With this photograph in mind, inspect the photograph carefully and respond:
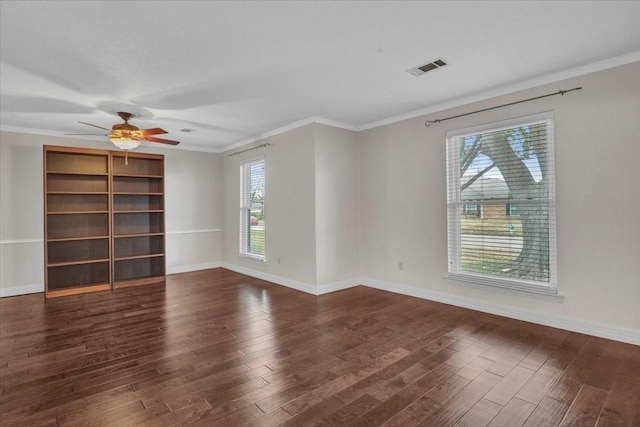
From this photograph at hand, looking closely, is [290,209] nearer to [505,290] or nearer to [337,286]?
[337,286]

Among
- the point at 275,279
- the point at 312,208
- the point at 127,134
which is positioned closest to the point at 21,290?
the point at 127,134

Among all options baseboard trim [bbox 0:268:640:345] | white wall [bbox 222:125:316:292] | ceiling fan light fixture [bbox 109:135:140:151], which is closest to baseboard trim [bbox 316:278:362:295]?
baseboard trim [bbox 0:268:640:345]

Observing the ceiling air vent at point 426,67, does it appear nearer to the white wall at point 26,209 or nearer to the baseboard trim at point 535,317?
the baseboard trim at point 535,317

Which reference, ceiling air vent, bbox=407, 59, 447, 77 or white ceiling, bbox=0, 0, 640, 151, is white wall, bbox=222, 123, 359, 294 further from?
ceiling air vent, bbox=407, 59, 447, 77

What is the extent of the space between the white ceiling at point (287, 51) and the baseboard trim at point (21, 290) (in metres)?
2.65

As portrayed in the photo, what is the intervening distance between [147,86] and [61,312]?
297cm

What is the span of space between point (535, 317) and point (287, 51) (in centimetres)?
358

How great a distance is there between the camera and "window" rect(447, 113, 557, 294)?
3.41 metres

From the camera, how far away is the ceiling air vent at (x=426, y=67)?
303 cm

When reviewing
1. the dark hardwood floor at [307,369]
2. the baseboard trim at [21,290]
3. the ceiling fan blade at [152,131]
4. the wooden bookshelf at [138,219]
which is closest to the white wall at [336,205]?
the dark hardwood floor at [307,369]

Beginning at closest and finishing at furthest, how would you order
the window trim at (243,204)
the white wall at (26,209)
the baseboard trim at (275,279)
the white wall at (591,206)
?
the white wall at (591,206), the baseboard trim at (275,279), the white wall at (26,209), the window trim at (243,204)

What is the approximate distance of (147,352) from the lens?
113 inches

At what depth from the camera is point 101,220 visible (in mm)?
5535

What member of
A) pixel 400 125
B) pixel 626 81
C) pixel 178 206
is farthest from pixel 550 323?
pixel 178 206
